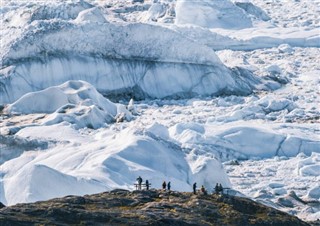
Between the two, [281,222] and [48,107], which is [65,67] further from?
[281,222]

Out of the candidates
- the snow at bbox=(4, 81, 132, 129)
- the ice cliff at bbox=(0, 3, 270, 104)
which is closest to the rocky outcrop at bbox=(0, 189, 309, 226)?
the snow at bbox=(4, 81, 132, 129)

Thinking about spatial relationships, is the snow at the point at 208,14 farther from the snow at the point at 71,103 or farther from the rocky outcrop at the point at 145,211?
the rocky outcrop at the point at 145,211

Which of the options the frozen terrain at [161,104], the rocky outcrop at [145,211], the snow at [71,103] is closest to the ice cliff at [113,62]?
the frozen terrain at [161,104]

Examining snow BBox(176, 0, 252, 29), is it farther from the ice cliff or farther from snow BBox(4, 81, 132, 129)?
snow BBox(4, 81, 132, 129)

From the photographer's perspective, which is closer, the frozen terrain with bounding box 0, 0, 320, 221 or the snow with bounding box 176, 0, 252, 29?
the frozen terrain with bounding box 0, 0, 320, 221

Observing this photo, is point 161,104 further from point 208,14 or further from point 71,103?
point 208,14

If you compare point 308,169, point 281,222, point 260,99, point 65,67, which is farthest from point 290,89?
point 281,222
